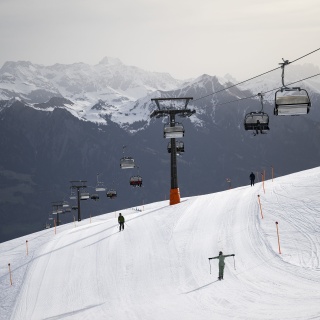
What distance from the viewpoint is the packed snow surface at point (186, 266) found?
15703 mm

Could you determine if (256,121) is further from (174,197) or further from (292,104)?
(174,197)

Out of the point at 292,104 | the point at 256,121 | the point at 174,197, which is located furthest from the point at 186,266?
the point at 174,197

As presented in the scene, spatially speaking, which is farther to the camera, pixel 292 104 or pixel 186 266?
pixel 186 266

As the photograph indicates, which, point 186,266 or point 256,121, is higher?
point 256,121

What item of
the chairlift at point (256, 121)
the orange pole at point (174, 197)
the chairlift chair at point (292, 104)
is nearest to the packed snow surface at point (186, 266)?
the orange pole at point (174, 197)

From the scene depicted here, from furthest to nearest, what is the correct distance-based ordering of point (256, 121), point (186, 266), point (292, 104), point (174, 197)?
point (174, 197) < point (186, 266) < point (256, 121) < point (292, 104)

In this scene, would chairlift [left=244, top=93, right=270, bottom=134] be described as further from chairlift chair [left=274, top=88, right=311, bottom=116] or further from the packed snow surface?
the packed snow surface

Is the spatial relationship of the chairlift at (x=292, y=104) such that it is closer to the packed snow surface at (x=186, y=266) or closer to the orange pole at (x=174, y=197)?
the packed snow surface at (x=186, y=266)

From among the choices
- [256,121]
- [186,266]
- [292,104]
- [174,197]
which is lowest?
[186,266]

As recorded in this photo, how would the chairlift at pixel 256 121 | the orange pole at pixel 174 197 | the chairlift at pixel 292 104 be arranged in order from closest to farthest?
the chairlift at pixel 292 104 < the chairlift at pixel 256 121 < the orange pole at pixel 174 197

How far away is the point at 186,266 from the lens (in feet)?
68.4

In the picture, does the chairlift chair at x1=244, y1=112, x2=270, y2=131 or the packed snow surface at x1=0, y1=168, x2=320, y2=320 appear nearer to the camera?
the packed snow surface at x1=0, y1=168, x2=320, y2=320

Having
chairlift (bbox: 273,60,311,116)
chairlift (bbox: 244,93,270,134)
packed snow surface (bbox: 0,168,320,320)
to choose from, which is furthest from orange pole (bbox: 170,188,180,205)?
chairlift (bbox: 273,60,311,116)

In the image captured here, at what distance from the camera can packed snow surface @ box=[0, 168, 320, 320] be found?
1570cm
